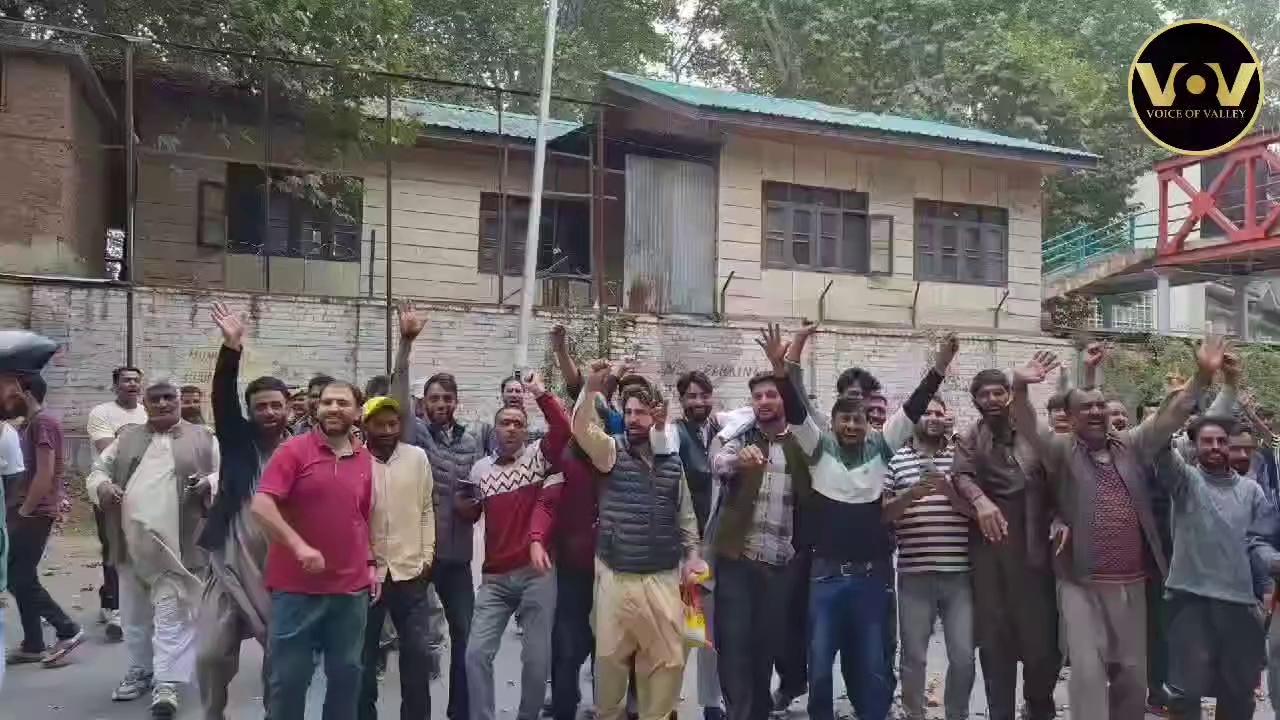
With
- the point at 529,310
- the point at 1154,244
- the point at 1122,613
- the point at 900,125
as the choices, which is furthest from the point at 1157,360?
the point at 1122,613

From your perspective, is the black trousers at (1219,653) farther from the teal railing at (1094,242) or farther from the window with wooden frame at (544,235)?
the teal railing at (1094,242)

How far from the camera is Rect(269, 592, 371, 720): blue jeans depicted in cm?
460

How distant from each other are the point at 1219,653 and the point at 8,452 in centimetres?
595

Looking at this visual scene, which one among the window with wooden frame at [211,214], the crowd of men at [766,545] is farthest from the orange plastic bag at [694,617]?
the window with wooden frame at [211,214]

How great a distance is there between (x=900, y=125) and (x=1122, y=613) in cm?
1479

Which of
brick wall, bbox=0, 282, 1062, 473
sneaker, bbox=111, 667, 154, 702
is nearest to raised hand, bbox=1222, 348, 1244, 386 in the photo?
sneaker, bbox=111, 667, 154, 702

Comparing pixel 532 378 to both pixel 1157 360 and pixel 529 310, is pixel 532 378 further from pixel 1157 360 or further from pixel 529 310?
pixel 1157 360

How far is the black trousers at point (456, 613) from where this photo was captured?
569cm

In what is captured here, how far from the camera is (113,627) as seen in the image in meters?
7.82

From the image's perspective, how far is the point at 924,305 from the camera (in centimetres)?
1927

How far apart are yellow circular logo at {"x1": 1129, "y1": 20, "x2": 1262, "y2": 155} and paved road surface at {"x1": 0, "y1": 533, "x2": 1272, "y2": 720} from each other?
7.35 metres

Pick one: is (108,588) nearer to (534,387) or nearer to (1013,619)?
(534,387)

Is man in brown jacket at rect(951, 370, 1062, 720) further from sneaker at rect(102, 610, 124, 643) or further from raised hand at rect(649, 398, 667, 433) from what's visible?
sneaker at rect(102, 610, 124, 643)

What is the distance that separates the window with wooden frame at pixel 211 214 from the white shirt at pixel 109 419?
9.15 meters
